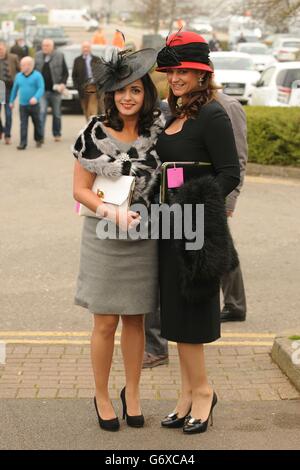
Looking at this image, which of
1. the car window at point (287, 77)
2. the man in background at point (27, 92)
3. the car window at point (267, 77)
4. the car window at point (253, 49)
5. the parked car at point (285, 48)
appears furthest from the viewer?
the car window at point (253, 49)

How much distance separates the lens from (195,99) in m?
4.87

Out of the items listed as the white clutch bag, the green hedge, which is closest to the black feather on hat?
the white clutch bag

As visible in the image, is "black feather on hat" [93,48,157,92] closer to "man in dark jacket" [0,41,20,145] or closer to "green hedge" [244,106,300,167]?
"green hedge" [244,106,300,167]

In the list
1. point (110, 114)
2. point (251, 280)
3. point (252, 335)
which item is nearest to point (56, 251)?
point (251, 280)

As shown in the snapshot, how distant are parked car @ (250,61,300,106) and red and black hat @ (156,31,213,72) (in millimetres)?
16048

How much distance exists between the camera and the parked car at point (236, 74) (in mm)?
26531

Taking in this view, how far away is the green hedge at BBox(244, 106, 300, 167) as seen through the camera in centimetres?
1437

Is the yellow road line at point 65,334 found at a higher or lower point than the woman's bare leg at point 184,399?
lower

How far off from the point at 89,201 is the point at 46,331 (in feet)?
8.14

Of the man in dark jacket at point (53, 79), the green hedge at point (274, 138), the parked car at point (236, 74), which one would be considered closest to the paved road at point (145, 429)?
the green hedge at point (274, 138)

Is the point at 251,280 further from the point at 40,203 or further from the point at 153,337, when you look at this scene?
the point at 40,203

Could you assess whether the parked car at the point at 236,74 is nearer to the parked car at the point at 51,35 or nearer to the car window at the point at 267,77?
the car window at the point at 267,77
